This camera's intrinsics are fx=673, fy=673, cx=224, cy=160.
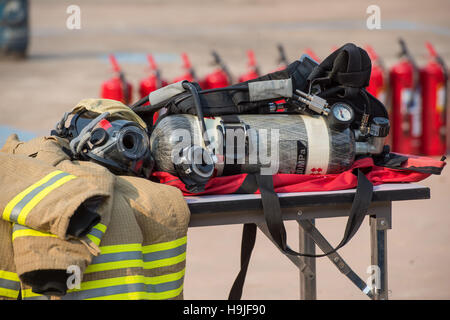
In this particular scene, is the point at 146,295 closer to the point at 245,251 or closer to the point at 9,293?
the point at 9,293

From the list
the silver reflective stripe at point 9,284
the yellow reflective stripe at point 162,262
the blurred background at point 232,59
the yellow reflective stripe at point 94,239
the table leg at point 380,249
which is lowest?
the blurred background at point 232,59

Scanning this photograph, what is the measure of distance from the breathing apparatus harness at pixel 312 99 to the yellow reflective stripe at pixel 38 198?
1.65 ft

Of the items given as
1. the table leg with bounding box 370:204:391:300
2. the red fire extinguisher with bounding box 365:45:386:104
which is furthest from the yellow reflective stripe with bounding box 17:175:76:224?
the red fire extinguisher with bounding box 365:45:386:104

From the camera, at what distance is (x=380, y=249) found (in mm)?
2684

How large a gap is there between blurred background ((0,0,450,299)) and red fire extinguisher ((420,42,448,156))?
388mm

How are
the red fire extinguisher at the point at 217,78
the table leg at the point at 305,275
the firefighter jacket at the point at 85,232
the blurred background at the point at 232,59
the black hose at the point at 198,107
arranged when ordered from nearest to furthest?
the firefighter jacket at the point at 85,232
the black hose at the point at 198,107
the table leg at the point at 305,275
the blurred background at the point at 232,59
the red fire extinguisher at the point at 217,78

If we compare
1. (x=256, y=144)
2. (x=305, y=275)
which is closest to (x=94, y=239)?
(x=256, y=144)

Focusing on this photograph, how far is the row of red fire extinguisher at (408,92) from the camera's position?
20.2 feet

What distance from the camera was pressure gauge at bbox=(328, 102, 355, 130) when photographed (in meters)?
2.65

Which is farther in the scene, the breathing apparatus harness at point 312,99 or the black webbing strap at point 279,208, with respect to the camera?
the breathing apparatus harness at point 312,99

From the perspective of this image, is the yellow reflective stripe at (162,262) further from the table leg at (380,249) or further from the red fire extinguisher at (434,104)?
the red fire extinguisher at (434,104)

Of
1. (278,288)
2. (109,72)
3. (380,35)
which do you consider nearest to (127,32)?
(109,72)

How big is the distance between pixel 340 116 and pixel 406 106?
3948mm

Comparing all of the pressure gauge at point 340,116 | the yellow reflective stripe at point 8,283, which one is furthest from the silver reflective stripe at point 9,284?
the pressure gauge at point 340,116
